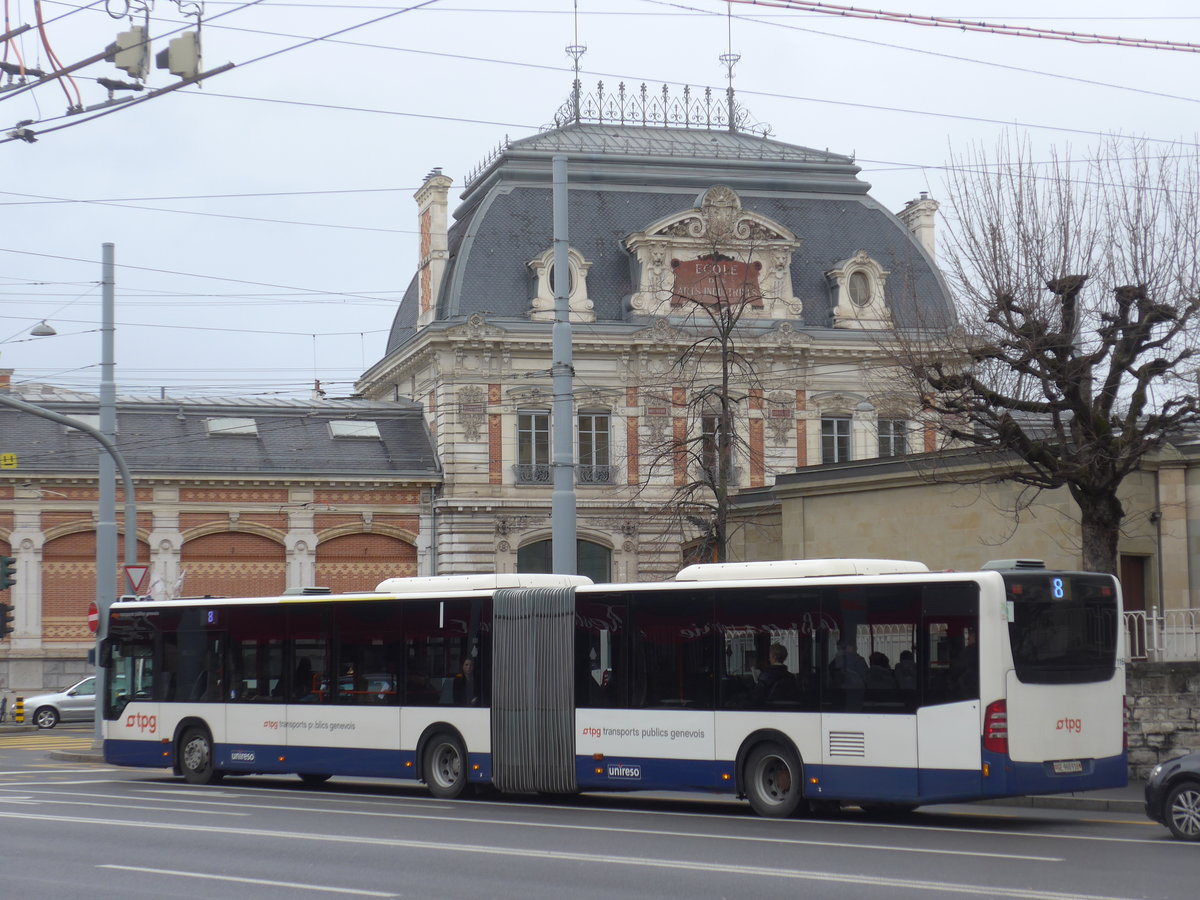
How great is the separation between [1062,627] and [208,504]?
110 ft

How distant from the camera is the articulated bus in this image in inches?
663

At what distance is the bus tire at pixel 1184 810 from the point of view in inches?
594

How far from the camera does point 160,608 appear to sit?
24797 mm

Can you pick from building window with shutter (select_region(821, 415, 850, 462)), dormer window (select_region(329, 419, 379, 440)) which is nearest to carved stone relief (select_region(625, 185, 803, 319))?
building window with shutter (select_region(821, 415, 850, 462))

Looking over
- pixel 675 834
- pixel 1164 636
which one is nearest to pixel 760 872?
pixel 675 834

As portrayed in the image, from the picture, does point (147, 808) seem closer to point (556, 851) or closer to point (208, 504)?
point (556, 851)

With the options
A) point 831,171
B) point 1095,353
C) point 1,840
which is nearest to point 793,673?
point 1095,353

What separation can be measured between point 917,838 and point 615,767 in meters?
4.74

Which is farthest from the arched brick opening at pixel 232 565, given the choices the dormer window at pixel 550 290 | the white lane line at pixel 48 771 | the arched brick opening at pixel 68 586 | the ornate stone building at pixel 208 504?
the white lane line at pixel 48 771

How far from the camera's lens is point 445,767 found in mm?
21312

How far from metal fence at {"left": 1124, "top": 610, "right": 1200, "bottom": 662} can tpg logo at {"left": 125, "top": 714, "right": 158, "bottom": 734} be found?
13746 millimetres

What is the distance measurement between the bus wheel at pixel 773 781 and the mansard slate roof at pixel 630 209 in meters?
31.1

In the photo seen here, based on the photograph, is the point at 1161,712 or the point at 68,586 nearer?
the point at 1161,712

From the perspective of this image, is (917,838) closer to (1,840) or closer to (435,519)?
(1,840)
